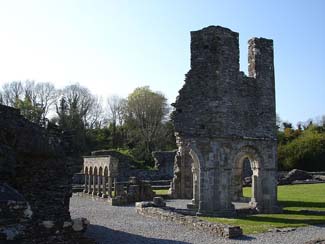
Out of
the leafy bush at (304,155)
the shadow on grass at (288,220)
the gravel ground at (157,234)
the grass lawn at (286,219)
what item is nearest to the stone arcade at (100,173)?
the gravel ground at (157,234)

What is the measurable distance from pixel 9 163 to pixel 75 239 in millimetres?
2415

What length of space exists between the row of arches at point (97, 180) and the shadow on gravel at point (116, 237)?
37.2 feet

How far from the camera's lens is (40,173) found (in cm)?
987

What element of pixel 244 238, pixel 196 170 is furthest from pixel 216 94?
pixel 244 238

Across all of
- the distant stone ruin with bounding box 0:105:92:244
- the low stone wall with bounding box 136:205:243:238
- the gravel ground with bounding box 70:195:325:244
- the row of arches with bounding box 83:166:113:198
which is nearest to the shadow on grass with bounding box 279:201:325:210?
the gravel ground with bounding box 70:195:325:244

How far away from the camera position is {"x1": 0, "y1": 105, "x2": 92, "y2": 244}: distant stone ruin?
29.1ft

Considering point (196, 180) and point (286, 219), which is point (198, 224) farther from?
point (196, 180)

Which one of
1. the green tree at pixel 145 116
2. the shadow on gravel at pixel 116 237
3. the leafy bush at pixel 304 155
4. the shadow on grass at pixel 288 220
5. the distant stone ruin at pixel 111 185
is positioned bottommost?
the shadow on gravel at pixel 116 237

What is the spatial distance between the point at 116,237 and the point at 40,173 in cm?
397

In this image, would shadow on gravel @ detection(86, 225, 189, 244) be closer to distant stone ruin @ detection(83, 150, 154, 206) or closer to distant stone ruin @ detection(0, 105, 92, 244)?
distant stone ruin @ detection(0, 105, 92, 244)

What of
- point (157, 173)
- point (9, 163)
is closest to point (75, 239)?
point (9, 163)

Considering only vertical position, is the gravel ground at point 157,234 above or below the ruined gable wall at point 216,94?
below

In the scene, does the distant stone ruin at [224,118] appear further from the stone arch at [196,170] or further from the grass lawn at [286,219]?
the grass lawn at [286,219]

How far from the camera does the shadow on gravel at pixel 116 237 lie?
12.2 metres
